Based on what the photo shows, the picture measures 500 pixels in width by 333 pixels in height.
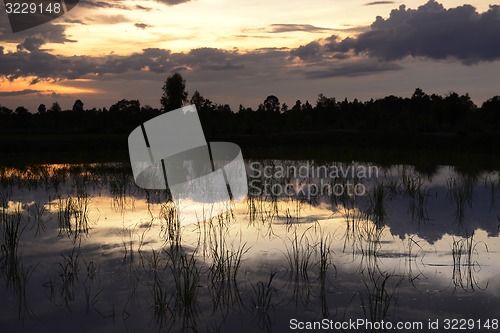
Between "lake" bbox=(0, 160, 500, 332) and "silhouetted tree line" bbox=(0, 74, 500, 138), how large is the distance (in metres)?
22.5

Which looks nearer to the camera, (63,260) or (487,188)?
(63,260)

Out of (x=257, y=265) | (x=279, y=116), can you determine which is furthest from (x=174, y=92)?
(x=257, y=265)

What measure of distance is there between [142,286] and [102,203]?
6.74m

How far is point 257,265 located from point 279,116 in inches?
2715

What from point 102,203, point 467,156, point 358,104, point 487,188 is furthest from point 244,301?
point 358,104

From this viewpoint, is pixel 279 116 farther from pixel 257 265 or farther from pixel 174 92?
pixel 257 265

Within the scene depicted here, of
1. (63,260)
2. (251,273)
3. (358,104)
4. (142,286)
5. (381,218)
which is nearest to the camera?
(142,286)

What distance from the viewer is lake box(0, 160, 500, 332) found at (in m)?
5.44

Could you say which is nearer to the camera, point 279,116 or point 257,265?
point 257,265

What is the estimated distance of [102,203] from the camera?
41.7 feet

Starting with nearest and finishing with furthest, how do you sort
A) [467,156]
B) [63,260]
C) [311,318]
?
[311,318]
[63,260]
[467,156]

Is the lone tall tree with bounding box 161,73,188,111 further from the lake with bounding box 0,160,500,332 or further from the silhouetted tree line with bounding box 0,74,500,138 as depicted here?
the lake with bounding box 0,160,500,332

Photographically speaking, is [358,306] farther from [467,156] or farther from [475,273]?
[467,156]

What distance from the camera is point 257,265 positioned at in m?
7.21
